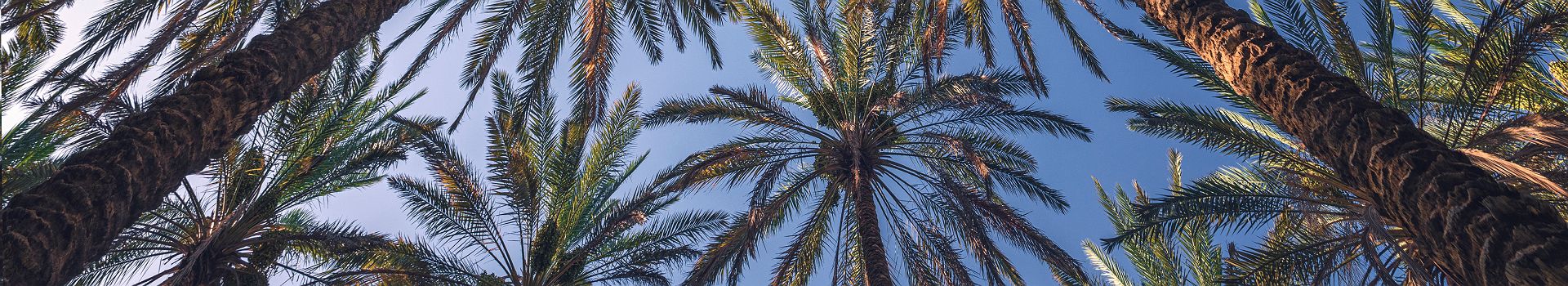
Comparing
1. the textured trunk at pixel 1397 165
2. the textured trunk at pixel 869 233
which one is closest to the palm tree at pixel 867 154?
the textured trunk at pixel 869 233

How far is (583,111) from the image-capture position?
832 centimetres

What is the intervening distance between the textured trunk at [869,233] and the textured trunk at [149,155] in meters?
5.57

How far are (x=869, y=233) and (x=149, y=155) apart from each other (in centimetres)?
686

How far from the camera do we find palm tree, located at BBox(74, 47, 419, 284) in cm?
909

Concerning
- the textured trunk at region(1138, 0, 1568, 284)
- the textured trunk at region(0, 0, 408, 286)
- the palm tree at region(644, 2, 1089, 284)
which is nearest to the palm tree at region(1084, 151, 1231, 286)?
the palm tree at region(644, 2, 1089, 284)

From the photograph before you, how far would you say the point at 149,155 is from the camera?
137 inches

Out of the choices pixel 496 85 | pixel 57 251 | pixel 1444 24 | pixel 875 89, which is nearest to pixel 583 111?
pixel 496 85

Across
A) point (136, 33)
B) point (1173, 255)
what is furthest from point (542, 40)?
point (1173, 255)

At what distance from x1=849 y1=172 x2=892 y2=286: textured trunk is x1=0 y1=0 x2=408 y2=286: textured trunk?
5568 mm

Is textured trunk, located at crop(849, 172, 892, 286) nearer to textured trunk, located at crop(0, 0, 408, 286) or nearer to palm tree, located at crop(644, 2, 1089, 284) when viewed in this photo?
palm tree, located at crop(644, 2, 1089, 284)

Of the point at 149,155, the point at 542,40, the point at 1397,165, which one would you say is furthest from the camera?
the point at 542,40

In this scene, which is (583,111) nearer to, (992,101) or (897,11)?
(897,11)

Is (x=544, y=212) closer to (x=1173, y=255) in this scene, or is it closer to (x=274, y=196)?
(x=274, y=196)

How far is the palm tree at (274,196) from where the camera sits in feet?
29.8
